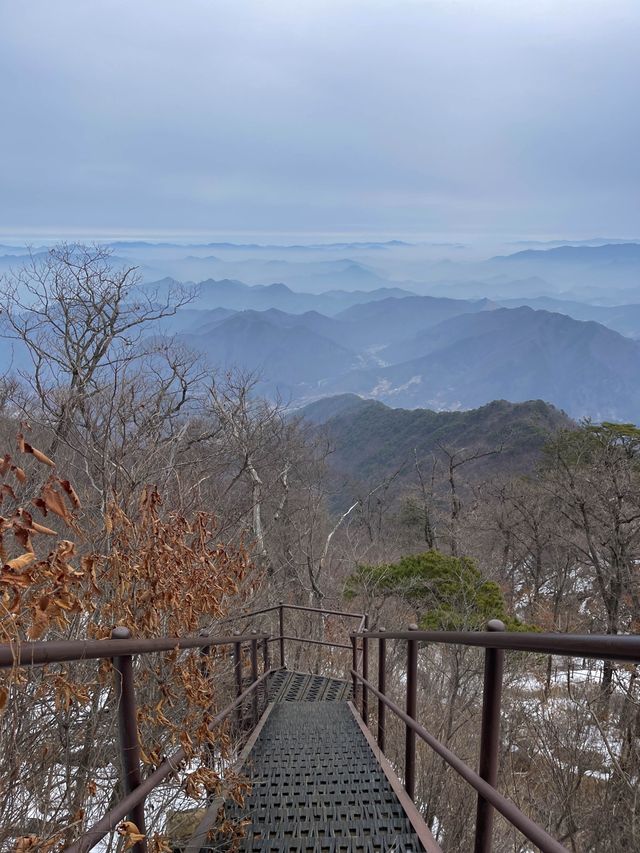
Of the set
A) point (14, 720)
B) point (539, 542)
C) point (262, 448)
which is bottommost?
point (539, 542)

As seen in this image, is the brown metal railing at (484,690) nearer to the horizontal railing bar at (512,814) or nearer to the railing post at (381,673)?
the horizontal railing bar at (512,814)

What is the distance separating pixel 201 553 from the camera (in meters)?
3.57

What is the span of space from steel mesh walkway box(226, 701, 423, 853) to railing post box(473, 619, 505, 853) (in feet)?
2.74

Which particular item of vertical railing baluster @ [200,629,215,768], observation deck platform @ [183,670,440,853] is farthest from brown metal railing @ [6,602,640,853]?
vertical railing baluster @ [200,629,215,768]

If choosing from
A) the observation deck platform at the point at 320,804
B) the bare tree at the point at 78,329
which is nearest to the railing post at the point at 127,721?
the observation deck platform at the point at 320,804

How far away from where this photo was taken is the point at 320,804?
9.06 ft

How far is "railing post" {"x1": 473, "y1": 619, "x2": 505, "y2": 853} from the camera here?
5.31 feet

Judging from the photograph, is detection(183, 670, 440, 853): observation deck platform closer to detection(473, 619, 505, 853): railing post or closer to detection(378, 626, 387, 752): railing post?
detection(378, 626, 387, 752): railing post

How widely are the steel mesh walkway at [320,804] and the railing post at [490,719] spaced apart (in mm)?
835

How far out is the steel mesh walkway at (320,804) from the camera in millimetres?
2395

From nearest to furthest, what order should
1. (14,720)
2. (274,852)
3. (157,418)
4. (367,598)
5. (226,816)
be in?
(14,720), (274,852), (226,816), (157,418), (367,598)

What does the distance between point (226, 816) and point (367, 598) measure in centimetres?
1326

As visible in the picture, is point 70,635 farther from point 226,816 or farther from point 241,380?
point 241,380

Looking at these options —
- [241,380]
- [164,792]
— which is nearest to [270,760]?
[164,792]
